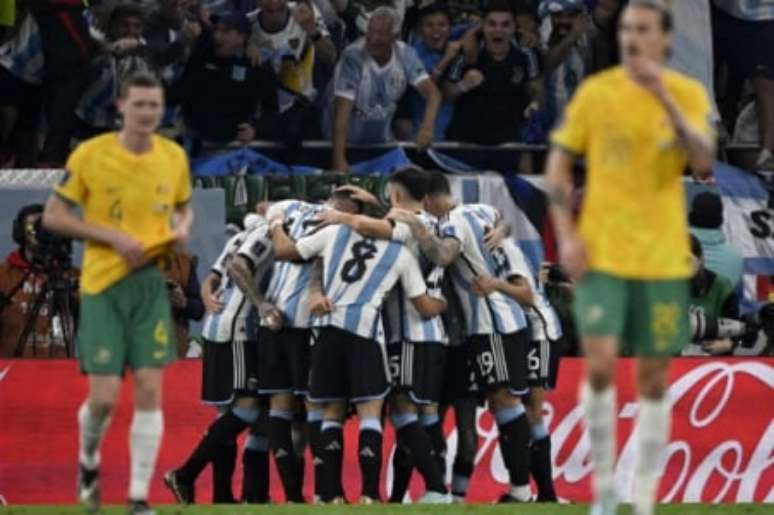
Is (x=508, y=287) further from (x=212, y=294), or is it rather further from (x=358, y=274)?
(x=212, y=294)

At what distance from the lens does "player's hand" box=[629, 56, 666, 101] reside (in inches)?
444

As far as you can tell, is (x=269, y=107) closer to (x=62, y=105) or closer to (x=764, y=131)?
(x=62, y=105)

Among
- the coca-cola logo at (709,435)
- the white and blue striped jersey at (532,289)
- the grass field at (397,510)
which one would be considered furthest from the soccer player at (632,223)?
the coca-cola logo at (709,435)

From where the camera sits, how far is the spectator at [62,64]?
20750 millimetres

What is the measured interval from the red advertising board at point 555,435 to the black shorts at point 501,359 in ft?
5.88

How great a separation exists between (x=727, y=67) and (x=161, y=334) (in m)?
11.1

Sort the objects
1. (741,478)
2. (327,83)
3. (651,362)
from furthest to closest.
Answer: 1. (327,83)
2. (741,478)
3. (651,362)


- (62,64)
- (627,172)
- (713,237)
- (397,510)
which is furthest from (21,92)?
(627,172)

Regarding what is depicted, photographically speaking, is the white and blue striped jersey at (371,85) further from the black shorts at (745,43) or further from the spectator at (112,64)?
the black shorts at (745,43)

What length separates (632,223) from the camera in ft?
37.6

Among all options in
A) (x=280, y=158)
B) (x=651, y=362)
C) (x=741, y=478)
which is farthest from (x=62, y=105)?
(x=651, y=362)

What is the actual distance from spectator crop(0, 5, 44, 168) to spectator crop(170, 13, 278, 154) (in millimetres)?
1142

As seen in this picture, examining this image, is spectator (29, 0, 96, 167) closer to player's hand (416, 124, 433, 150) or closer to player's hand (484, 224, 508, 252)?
player's hand (416, 124, 433, 150)

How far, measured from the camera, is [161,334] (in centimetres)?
1317
